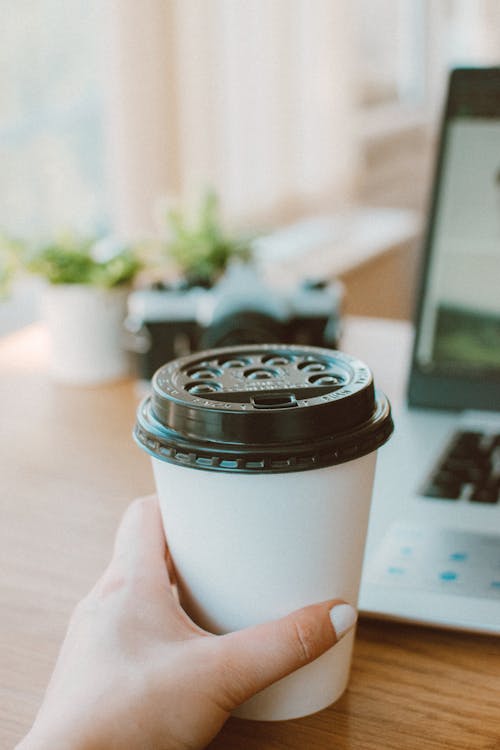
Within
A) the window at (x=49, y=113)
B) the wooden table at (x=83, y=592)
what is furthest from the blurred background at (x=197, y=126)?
the wooden table at (x=83, y=592)

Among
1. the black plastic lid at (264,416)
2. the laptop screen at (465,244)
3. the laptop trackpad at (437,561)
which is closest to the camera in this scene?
the black plastic lid at (264,416)

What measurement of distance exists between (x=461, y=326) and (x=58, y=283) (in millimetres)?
458

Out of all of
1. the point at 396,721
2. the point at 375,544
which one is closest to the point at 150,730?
the point at 396,721

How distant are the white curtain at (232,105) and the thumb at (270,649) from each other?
1371mm

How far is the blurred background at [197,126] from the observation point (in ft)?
5.42

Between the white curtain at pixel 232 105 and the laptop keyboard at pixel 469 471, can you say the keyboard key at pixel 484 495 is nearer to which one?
the laptop keyboard at pixel 469 471

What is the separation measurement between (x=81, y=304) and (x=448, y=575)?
1.92ft

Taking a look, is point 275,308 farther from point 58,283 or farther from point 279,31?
point 279,31

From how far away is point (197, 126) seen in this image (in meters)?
1.84

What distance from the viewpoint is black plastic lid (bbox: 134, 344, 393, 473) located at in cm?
37

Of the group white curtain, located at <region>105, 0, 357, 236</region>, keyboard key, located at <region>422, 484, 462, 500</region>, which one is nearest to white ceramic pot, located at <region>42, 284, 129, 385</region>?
keyboard key, located at <region>422, 484, 462, 500</region>

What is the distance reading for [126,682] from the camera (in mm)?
390

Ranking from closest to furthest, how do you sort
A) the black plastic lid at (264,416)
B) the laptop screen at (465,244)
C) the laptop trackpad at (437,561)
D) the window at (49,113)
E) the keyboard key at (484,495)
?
1. the black plastic lid at (264,416)
2. the laptop trackpad at (437,561)
3. the keyboard key at (484,495)
4. the laptop screen at (465,244)
5. the window at (49,113)

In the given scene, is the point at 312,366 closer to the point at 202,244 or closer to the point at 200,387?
the point at 200,387
